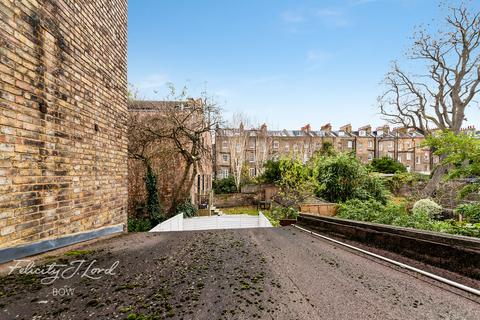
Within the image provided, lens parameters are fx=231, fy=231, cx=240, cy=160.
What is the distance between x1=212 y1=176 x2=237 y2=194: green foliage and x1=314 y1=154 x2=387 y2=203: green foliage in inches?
504

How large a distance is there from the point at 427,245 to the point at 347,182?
868 cm

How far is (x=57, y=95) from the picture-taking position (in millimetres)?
3203

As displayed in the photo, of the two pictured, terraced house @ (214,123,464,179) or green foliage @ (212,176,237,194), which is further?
terraced house @ (214,123,464,179)

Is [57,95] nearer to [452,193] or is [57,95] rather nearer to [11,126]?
[11,126]

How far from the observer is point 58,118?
3227mm

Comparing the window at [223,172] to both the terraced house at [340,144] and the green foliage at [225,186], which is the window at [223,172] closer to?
the terraced house at [340,144]

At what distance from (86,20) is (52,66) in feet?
4.53

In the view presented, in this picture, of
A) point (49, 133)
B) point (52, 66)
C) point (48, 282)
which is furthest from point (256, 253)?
point (52, 66)

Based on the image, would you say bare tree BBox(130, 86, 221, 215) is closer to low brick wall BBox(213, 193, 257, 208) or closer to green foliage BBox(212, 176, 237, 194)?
low brick wall BBox(213, 193, 257, 208)

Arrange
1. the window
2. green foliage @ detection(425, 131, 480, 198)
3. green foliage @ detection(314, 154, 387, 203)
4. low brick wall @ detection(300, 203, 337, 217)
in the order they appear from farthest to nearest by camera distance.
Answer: the window
green foliage @ detection(314, 154, 387, 203)
low brick wall @ detection(300, 203, 337, 217)
green foliage @ detection(425, 131, 480, 198)

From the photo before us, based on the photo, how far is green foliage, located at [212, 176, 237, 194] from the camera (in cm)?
2311

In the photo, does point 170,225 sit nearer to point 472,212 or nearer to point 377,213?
point 377,213

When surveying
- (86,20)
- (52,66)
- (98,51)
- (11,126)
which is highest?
(86,20)

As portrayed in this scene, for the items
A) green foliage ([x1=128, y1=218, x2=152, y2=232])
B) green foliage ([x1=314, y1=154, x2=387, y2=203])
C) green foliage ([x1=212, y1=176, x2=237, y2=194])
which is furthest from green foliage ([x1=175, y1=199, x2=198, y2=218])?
green foliage ([x1=212, y1=176, x2=237, y2=194])
